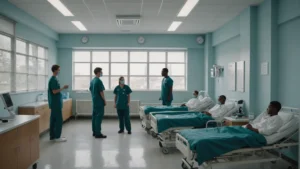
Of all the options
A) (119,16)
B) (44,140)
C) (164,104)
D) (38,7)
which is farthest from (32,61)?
(164,104)

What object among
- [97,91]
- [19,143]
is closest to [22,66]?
[97,91]

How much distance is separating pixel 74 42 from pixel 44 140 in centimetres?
395

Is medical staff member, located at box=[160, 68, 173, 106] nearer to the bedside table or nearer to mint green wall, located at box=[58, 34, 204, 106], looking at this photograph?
the bedside table

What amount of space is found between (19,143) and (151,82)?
20.1 feet

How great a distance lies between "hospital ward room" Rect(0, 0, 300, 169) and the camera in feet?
12.1

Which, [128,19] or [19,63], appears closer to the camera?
[19,63]

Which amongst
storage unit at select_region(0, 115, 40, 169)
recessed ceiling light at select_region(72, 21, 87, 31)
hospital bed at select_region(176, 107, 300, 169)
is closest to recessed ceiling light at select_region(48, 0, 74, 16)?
recessed ceiling light at select_region(72, 21, 87, 31)

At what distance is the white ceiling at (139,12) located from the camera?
516cm

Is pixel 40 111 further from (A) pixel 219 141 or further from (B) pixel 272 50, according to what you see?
(B) pixel 272 50

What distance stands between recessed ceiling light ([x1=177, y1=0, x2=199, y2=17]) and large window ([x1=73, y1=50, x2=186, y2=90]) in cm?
309

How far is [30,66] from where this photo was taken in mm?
6629

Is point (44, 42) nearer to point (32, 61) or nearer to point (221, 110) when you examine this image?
point (32, 61)

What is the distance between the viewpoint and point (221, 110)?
5.60 metres

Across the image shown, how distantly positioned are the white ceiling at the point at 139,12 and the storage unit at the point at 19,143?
2.63 m
